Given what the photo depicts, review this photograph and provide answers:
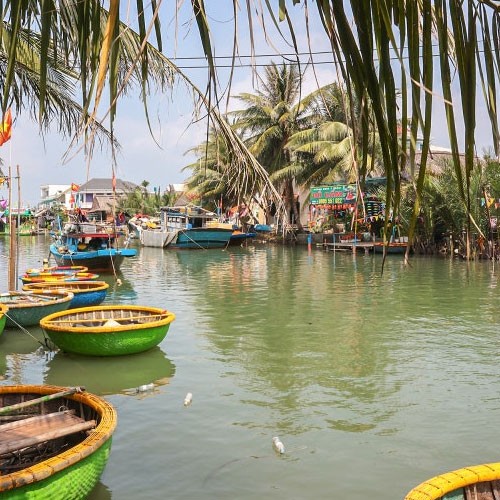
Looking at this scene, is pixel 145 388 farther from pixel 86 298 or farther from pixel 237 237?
pixel 237 237

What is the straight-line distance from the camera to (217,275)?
908 inches

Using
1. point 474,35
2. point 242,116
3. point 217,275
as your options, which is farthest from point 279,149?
point 474,35

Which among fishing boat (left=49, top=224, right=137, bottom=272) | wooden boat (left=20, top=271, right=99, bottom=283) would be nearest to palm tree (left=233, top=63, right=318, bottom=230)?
fishing boat (left=49, top=224, right=137, bottom=272)

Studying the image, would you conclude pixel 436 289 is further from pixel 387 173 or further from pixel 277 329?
pixel 387 173

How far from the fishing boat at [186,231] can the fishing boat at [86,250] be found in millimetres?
10167

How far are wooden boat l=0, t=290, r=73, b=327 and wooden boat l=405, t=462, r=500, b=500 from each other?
29.5 ft

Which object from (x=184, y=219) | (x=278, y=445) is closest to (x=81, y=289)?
(x=278, y=445)

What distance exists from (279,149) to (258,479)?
108 feet

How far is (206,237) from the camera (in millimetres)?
36219

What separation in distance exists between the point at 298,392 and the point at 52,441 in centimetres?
365

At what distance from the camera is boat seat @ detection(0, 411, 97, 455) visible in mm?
4676

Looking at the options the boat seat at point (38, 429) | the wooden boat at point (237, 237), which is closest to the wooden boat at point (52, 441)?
the boat seat at point (38, 429)

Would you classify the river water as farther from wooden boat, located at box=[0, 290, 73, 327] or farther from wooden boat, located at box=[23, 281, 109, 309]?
wooden boat, located at box=[23, 281, 109, 309]

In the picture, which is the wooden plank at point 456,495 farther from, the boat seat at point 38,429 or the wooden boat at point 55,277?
the wooden boat at point 55,277
